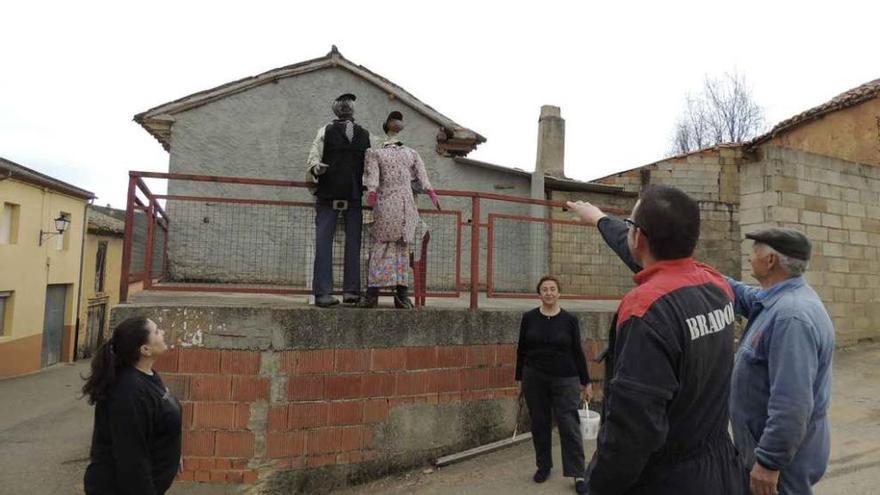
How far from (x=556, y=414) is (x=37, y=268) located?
19.4 m

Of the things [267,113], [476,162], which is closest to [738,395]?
[476,162]

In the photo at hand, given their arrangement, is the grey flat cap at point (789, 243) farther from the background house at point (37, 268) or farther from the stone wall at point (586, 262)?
the background house at point (37, 268)

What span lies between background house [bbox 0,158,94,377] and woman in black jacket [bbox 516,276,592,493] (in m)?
16.1

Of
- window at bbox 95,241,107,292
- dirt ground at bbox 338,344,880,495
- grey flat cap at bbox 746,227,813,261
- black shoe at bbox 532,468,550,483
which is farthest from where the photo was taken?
window at bbox 95,241,107,292

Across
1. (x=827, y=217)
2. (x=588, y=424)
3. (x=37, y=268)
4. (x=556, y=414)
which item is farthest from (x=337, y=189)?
(x=37, y=268)

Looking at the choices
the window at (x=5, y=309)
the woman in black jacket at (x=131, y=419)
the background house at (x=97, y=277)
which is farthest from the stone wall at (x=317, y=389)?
the background house at (x=97, y=277)

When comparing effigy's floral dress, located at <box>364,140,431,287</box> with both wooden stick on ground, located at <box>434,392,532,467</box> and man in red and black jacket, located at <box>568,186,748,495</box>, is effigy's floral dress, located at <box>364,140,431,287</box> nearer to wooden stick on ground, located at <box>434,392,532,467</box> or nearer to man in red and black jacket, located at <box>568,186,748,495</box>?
wooden stick on ground, located at <box>434,392,532,467</box>

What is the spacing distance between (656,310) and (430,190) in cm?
322

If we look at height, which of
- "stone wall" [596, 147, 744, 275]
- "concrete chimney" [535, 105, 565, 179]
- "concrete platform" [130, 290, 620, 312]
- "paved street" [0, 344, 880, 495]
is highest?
"concrete chimney" [535, 105, 565, 179]

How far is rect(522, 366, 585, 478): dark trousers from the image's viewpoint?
399cm

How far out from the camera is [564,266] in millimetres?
7898

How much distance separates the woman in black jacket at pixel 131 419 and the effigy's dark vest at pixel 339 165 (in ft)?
6.75

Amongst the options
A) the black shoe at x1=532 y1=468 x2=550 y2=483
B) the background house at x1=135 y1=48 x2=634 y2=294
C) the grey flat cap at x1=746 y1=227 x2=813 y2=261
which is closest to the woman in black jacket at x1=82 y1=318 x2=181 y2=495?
the black shoe at x1=532 y1=468 x2=550 y2=483

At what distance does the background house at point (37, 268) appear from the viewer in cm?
1602
